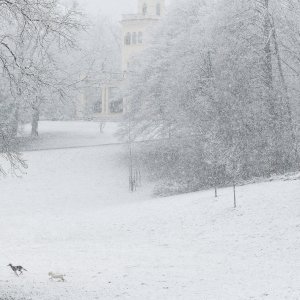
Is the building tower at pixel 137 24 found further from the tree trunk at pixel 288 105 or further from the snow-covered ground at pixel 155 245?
the tree trunk at pixel 288 105

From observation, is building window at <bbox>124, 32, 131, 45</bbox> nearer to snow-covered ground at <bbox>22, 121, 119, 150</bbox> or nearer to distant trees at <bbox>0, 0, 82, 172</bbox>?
snow-covered ground at <bbox>22, 121, 119, 150</bbox>

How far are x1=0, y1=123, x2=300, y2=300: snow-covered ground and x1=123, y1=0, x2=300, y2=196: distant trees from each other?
552 centimetres

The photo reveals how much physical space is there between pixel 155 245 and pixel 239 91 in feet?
61.0

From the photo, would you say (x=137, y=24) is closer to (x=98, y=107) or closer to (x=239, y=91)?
(x=98, y=107)

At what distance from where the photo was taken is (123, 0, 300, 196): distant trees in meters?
37.6

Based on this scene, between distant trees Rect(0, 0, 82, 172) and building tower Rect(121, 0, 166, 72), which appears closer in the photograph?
distant trees Rect(0, 0, 82, 172)

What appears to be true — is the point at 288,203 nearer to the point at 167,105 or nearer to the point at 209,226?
the point at 209,226

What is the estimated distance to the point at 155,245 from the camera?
2333 cm

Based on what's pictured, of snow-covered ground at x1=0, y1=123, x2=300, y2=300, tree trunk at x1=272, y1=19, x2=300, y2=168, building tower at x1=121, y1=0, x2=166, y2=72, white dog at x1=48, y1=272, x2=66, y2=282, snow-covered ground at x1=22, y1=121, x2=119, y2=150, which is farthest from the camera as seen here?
building tower at x1=121, y1=0, x2=166, y2=72

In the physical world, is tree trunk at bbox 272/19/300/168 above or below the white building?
below

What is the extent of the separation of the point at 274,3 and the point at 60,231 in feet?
65.6

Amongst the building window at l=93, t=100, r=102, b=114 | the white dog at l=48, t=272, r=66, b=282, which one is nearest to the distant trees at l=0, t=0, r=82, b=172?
the white dog at l=48, t=272, r=66, b=282

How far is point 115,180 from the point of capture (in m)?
47.1

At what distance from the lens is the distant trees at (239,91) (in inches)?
1479
